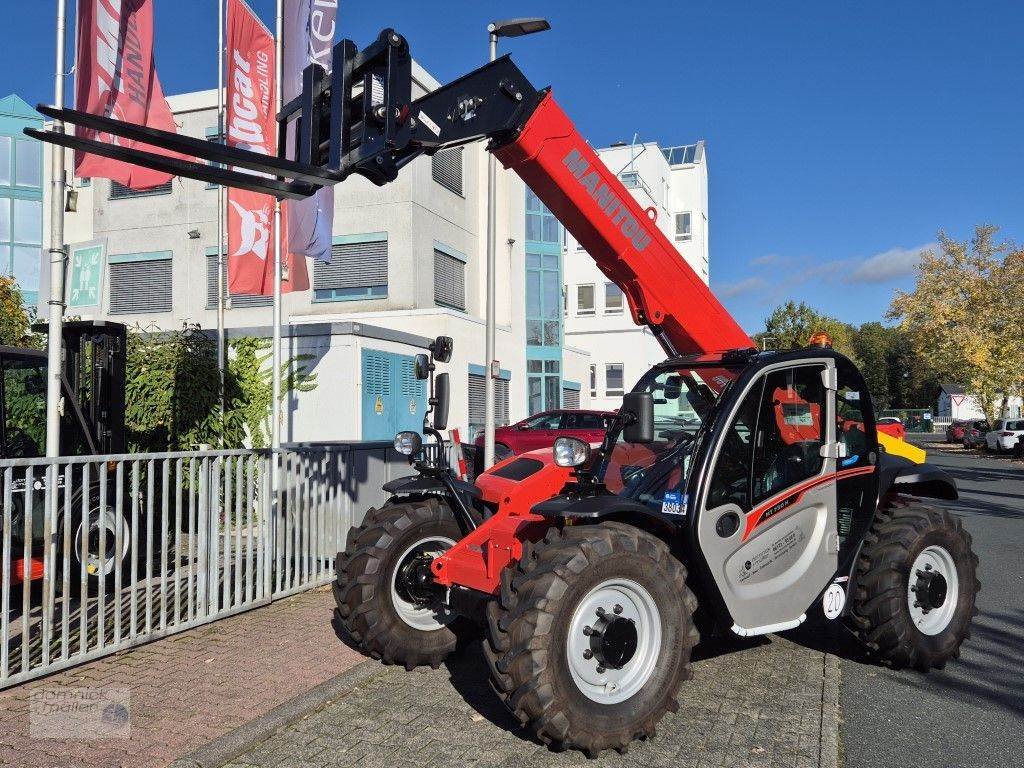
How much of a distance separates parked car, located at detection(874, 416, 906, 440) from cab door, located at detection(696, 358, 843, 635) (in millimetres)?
1192

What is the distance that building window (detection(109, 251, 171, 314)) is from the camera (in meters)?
23.1

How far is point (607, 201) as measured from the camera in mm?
5648

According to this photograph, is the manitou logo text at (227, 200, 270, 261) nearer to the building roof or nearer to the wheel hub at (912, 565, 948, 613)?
the wheel hub at (912, 565, 948, 613)

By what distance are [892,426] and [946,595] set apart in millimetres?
1448

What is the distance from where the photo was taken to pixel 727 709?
15.3 feet

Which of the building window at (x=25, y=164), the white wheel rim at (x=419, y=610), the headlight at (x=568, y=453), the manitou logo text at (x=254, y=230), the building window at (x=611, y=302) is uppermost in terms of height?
the building window at (x=25, y=164)

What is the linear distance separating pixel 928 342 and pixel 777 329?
67.1 ft

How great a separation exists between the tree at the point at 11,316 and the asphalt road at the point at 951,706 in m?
22.3

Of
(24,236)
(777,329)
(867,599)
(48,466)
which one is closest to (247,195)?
(48,466)

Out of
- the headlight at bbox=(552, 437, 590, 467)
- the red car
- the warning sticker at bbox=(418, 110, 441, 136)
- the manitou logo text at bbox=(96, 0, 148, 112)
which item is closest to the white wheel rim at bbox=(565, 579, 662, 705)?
the headlight at bbox=(552, 437, 590, 467)

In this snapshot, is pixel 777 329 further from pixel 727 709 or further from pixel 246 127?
pixel 727 709

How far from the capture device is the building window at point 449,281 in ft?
72.9

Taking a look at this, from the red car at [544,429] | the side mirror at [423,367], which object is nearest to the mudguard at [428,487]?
the side mirror at [423,367]

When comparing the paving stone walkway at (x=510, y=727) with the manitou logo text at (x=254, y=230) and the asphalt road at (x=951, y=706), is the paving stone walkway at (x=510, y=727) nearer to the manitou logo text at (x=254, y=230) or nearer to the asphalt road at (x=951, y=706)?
the asphalt road at (x=951, y=706)
